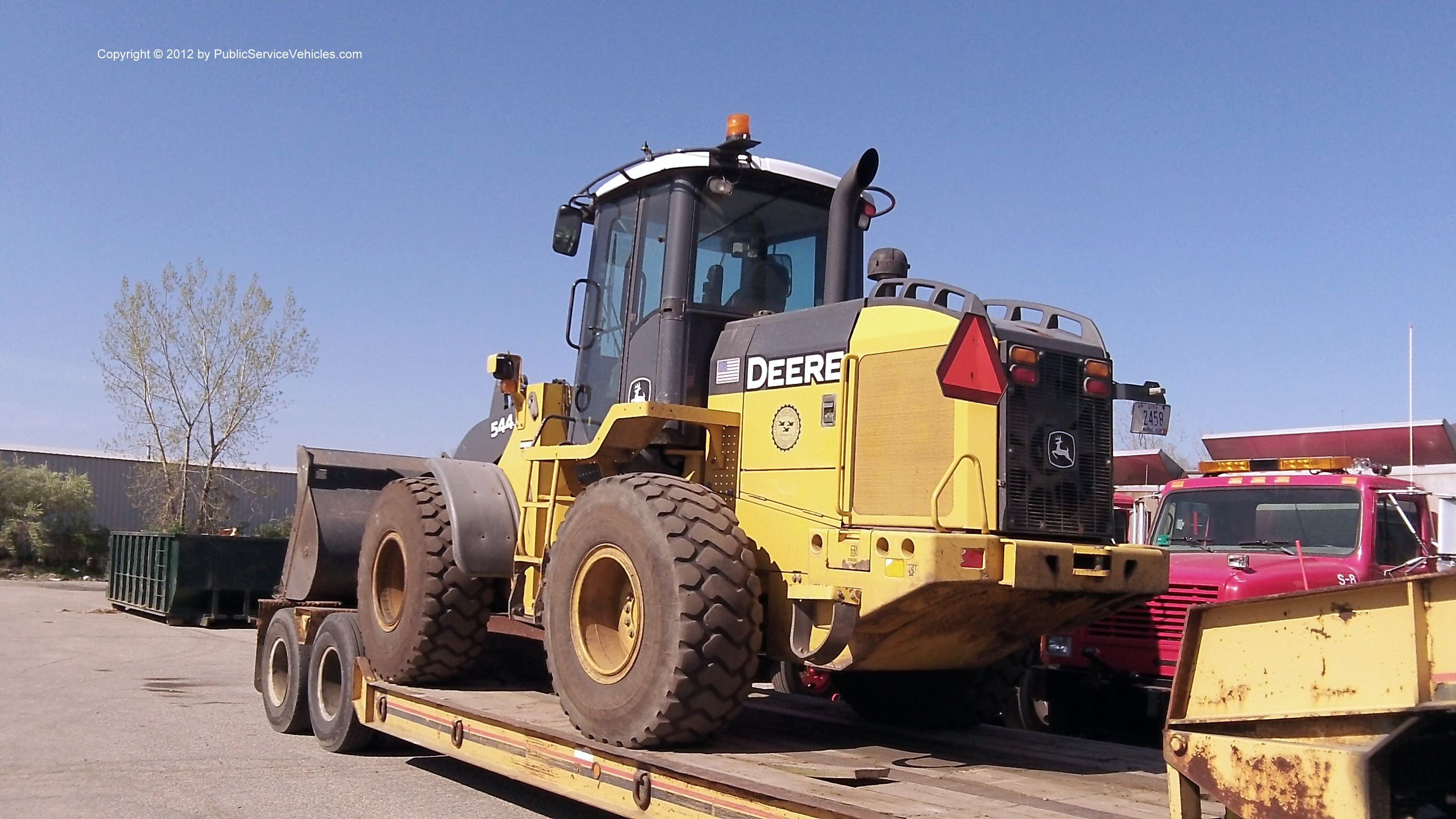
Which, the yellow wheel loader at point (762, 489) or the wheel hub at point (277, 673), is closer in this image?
the yellow wheel loader at point (762, 489)

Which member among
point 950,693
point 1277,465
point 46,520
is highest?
point 1277,465

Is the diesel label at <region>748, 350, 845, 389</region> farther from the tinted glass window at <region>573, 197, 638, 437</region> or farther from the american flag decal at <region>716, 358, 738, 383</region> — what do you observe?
the tinted glass window at <region>573, 197, 638, 437</region>

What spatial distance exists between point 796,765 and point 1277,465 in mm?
5390

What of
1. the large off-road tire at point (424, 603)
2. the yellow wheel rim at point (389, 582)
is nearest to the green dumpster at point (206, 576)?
the yellow wheel rim at point (389, 582)

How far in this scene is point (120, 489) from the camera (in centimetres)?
4497

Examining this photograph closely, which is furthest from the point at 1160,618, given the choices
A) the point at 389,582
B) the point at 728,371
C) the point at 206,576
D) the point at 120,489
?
the point at 120,489

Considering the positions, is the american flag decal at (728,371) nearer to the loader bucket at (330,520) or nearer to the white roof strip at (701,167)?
the white roof strip at (701,167)

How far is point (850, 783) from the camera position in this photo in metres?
5.29

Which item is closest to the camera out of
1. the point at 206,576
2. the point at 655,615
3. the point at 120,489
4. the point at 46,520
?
the point at 655,615

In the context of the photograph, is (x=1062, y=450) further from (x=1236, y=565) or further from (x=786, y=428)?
(x=1236, y=565)

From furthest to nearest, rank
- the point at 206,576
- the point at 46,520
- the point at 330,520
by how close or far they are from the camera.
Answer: the point at 46,520 → the point at 206,576 → the point at 330,520

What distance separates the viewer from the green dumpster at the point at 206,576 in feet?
72.7

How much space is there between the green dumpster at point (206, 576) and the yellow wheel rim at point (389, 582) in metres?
15.3

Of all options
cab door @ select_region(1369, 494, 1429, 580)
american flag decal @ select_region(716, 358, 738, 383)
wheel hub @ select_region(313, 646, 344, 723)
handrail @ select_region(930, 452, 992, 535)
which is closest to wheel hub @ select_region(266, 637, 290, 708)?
wheel hub @ select_region(313, 646, 344, 723)
